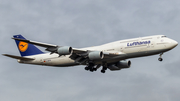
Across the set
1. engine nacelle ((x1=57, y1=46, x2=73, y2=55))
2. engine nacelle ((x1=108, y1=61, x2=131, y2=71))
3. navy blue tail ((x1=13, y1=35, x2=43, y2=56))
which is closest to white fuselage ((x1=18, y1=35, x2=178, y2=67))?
engine nacelle ((x1=108, y1=61, x2=131, y2=71))

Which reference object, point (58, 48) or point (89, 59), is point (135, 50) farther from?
point (58, 48)

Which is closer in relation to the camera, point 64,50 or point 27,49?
point 64,50

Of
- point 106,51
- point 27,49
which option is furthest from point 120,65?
point 27,49

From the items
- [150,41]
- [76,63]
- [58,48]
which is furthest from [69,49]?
[150,41]

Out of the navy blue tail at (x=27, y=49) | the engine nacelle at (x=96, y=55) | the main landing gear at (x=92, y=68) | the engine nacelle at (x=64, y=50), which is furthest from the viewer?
the navy blue tail at (x=27, y=49)

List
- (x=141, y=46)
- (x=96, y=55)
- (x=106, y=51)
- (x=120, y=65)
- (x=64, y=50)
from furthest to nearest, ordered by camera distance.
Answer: (x=120, y=65) → (x=106, y=51) → (x=96, y=55) → (x=141, y=46) → (x=64, y=50)

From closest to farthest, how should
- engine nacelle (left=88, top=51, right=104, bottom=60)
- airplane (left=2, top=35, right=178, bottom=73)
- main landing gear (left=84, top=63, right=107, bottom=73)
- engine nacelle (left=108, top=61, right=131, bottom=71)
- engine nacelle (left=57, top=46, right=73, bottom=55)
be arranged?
1. engine nacelle (left=57, top=46, right=73, bottom=55)
2. airplane (left=2, top=35, right=178, bottom=73)
3. engine nacelle (left=88, top=51, right=104, bottom=60)
4. main landing gear (left=84, top=63, right=107, bottom=73)
5. engine nacelle (left=108, top=61, right=131, bottom=71)

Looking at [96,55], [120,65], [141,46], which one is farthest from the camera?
[120,65]

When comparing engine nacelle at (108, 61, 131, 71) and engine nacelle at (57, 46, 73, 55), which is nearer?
engine nacelle at (57, 46, 73, 55)

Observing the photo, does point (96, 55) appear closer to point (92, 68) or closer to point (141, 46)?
point (92, 68)

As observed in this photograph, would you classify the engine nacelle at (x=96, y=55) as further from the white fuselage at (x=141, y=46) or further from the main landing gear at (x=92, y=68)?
the main landing gear at (x=92, y=68)

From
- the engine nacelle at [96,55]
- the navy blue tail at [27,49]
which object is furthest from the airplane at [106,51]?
the navy blue tail at [27,49]

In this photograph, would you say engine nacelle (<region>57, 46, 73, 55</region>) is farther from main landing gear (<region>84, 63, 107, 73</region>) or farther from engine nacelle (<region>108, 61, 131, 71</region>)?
engine nacelle (<region>108, 61, 131, 71</region>)

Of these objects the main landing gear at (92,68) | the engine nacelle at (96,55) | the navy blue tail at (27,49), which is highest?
the navy blue tail at (27,49)
